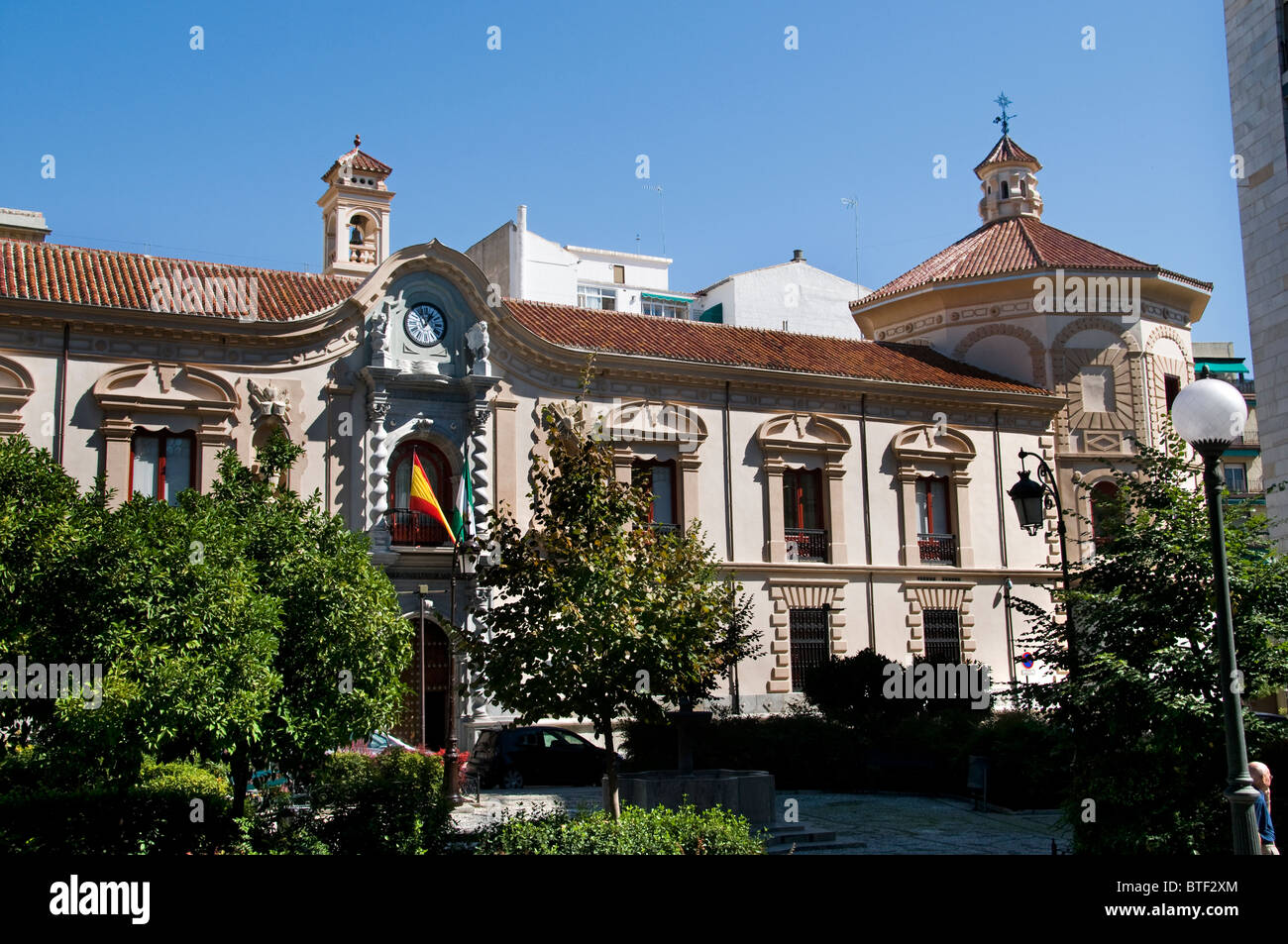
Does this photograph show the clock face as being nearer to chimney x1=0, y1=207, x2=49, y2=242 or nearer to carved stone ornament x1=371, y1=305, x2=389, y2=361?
carved stone ornament x1=371, y1=305, x2=389, y2=361

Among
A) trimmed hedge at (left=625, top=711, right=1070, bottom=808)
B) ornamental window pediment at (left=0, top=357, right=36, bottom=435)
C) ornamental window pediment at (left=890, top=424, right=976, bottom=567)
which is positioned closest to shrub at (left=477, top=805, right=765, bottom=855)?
trimmed hedge at (left=625, top=711, right=1070, bottom=808)

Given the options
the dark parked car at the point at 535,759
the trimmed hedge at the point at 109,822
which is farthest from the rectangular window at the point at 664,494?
the trimmed hedge at the point at 109,822

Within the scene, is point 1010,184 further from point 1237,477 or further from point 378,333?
point 1237,477

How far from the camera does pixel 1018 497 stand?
1555cm

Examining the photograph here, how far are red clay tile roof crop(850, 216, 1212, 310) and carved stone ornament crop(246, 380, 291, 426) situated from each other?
17.7m

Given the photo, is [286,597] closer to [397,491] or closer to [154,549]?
[154,549]

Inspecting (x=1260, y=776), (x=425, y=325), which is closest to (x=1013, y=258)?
(x=425, y=325)

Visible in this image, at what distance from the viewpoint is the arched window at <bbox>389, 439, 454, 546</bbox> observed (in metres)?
25.7

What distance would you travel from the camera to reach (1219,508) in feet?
28.8

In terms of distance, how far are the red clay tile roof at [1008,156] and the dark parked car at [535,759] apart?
2420 centimetres

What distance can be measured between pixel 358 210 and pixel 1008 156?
1906 cm

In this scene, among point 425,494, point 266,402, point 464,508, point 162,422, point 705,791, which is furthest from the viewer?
point 464,508

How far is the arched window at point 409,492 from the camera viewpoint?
2572cm
